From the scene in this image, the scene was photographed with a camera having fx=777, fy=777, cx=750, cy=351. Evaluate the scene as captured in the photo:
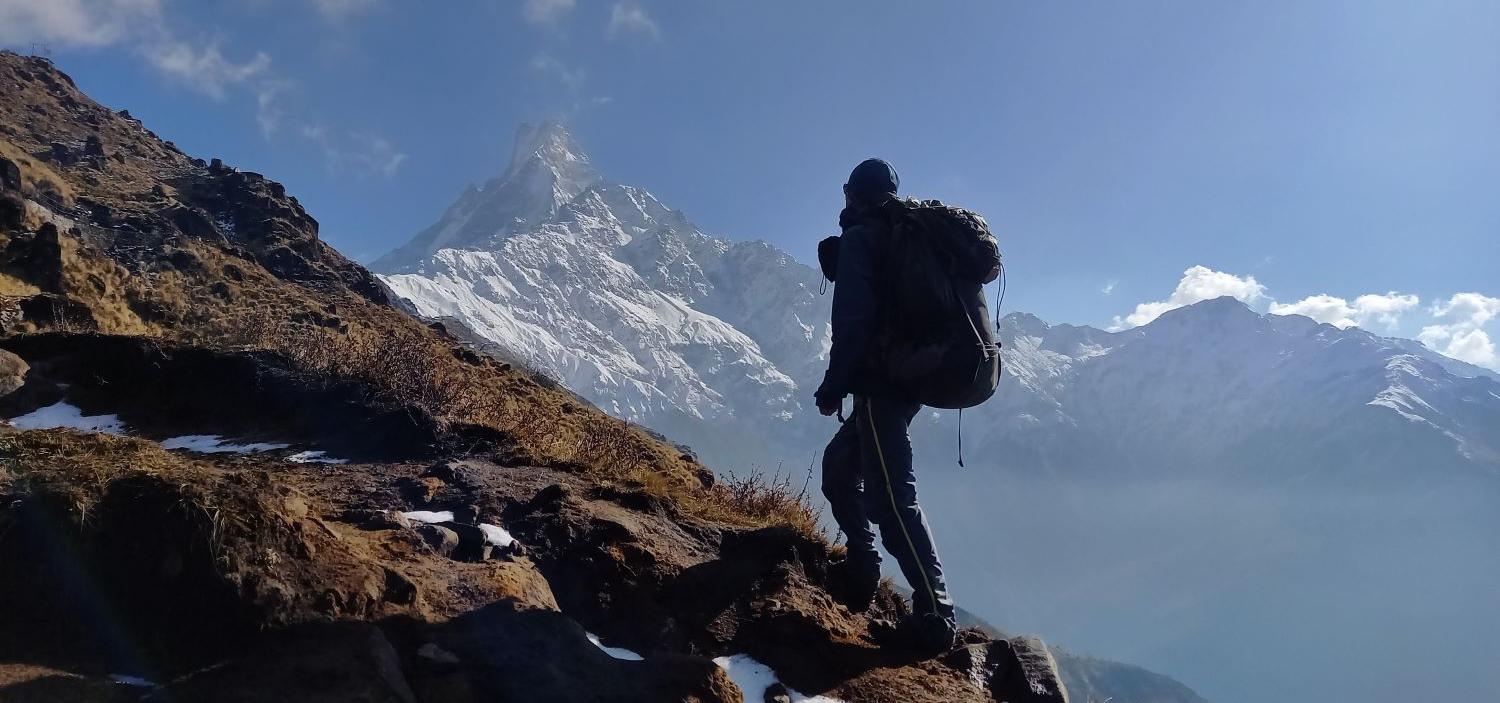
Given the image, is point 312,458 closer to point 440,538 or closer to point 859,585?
point 440,538

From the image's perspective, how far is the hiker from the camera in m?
3.62

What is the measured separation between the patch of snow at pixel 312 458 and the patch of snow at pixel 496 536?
1.98 m

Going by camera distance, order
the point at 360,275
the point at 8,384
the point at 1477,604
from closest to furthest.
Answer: the point at 8,384 → the point at 360,275 → the point at 1477,604

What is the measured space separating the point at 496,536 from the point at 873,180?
267 centimetres

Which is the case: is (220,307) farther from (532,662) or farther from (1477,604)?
(1477,604)

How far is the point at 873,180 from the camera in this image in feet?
13.9

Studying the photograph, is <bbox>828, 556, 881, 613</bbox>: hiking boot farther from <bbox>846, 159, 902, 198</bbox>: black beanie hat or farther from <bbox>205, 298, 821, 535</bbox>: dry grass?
<bbox>846, 159, 902, 198</bbox>: black beanie hat

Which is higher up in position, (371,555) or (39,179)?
(39,179)

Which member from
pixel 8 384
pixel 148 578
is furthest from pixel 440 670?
pixel 8 384

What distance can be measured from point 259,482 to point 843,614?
2.60 m

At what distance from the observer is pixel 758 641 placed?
3.45 meters

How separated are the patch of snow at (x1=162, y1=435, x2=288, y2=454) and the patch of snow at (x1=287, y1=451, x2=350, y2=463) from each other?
0.21 m

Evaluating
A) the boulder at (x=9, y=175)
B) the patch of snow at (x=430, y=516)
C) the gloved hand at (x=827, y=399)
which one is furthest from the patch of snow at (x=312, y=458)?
the boulder at (x=9, y=175)

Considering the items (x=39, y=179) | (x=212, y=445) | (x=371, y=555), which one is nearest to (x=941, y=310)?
(x=371, y=555)
